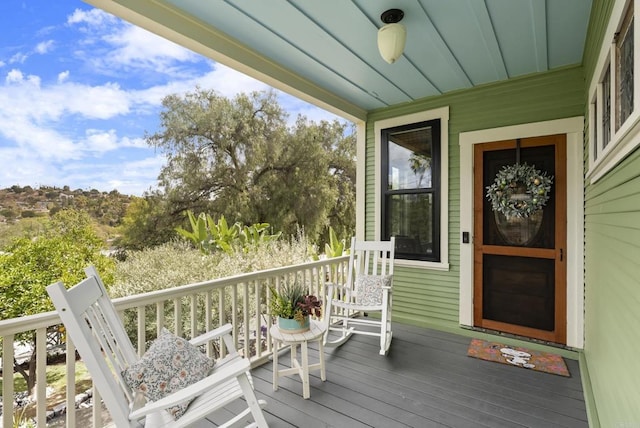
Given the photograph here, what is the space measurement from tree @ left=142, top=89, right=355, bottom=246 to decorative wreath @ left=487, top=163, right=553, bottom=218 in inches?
300

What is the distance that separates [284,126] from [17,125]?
268 inches

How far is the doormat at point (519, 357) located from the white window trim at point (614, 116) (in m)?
1.64

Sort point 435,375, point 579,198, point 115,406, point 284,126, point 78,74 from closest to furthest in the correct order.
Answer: point 115,406 → point 435,375 → point 579,198 → point 78,74 → point 284,126

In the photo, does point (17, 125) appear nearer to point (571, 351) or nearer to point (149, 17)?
point (149, 17)

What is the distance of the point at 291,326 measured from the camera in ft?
7.77

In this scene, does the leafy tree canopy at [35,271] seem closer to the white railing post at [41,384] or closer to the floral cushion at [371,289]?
the white railing post at [41,384]

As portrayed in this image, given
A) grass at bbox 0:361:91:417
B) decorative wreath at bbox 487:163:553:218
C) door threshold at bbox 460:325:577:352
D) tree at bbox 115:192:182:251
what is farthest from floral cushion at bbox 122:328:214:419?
tree at bbox 115:192:182:251

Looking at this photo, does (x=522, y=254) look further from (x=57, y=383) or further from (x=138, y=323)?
(x=57, y=383)

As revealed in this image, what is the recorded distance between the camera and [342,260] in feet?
13.3

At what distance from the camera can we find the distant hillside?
20.5ft

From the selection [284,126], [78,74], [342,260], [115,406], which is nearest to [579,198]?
[342,260]

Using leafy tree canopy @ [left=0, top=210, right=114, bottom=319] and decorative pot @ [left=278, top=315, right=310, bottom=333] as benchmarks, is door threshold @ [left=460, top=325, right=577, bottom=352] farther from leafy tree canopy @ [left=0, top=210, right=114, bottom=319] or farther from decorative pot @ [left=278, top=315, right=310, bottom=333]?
leafy tree canopy @ [left=0, top=210, right=114, bottom=319]

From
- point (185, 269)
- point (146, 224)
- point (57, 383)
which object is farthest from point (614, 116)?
point (146, 224)

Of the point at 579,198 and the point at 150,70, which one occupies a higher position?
the point at 150,70
